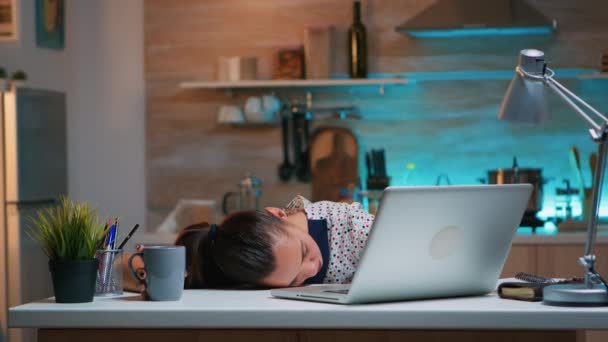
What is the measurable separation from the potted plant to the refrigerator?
2.94 meters

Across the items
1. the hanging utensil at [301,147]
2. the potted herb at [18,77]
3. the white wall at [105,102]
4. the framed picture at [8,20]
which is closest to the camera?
the potted herb at [18,77]

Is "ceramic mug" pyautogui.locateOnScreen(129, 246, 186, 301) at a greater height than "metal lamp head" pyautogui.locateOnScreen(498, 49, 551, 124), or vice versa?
"metal lamp head" pyautogui.locateOnScreen(498, 49, 551, 124)

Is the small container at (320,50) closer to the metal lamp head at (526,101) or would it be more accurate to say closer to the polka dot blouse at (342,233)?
the polka dot blouse at (342,233)

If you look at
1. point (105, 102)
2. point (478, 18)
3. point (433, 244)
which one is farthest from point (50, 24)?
point (433, 244)

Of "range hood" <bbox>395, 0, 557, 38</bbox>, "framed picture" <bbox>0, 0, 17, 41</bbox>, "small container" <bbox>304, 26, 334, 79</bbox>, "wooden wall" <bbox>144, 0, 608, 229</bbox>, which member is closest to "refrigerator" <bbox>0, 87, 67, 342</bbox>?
"framed picture" <bbox>0, 0, 17, 41</bbox>

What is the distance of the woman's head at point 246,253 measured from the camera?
205cm

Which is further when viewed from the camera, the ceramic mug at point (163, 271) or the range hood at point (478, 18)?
the range hood at point (478, 18)

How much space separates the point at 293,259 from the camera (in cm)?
211

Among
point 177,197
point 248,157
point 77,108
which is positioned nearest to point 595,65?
point 248,157

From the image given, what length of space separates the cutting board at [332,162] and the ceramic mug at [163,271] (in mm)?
3198

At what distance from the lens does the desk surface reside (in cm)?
168

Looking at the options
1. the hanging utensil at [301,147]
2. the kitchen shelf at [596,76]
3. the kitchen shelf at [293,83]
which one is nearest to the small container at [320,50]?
the kitchen shelf at [293,83]

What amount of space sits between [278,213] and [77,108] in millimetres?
3270

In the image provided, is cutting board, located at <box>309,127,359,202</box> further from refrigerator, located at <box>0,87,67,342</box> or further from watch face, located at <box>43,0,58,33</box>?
watch face, located at <box>43,0,58,33</box>
